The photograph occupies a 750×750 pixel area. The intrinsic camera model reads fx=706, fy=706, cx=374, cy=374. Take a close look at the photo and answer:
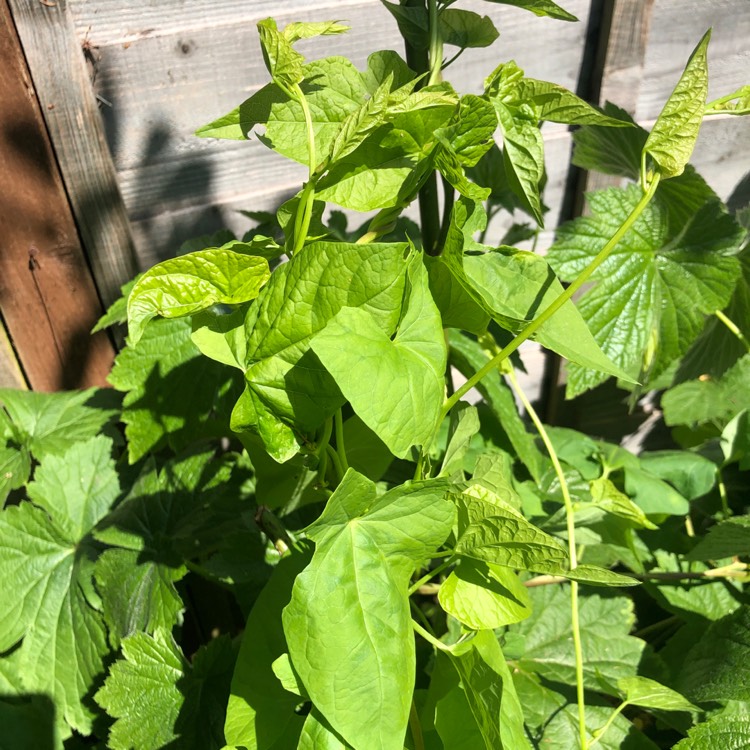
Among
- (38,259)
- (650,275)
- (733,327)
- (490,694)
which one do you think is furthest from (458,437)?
(38,259)

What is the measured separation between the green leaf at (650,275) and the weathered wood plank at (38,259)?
32.7 inches

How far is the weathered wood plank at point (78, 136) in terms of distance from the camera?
1050 millimetres

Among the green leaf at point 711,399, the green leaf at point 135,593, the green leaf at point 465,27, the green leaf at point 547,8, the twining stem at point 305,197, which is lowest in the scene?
the green leaf at point 711,399

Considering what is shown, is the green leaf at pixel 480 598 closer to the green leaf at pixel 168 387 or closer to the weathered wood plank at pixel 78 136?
the green leaf at pixel 168 387

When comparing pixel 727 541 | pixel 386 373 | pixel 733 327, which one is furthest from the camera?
pixel 733 327

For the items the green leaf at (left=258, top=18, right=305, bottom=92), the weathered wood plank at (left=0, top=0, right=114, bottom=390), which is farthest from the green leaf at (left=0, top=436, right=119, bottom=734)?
the green leaf at (left=258, top=18, right=305, bottom=92)

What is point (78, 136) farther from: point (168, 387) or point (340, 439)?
point (340, 439)

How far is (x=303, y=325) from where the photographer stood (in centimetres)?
58

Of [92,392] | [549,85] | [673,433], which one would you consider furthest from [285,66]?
[673,433]

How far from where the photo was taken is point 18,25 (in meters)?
1.04

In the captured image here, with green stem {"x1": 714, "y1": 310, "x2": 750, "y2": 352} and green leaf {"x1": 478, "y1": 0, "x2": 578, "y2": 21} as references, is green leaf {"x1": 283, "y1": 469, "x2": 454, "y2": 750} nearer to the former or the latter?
green leaf {"x1": 478, "y1": 0, "x2": 578, "y2": 21}

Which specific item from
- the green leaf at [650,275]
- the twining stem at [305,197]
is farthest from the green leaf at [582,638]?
the twining stem at [305,197]

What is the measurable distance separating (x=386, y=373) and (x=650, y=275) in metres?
0.81

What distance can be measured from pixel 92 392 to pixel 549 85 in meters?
0.92
